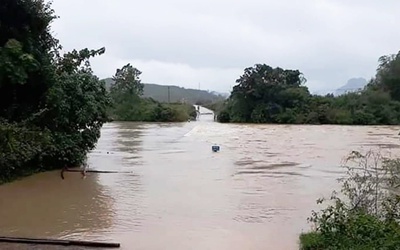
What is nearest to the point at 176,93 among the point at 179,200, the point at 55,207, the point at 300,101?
the point at 300,101

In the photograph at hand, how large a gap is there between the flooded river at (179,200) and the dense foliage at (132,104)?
2899 centimetres

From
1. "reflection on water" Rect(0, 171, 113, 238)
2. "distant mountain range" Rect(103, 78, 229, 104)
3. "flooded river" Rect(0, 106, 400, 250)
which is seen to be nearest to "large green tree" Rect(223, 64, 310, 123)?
"flooded river" Rect(0, 106, 400, 250)

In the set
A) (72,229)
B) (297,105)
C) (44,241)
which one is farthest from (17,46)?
(297,105)

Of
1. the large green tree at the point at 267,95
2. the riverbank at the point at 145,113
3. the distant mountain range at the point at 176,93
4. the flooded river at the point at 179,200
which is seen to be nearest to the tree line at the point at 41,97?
the flooded river at the point at 179,200

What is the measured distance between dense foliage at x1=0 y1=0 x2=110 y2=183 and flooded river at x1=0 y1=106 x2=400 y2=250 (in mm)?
804

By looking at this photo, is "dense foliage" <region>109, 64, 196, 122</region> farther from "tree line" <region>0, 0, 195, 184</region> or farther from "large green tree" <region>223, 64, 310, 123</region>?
Answer: "tree line" <region>0, 0, 195, 184</region>

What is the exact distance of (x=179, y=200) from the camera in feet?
34.3

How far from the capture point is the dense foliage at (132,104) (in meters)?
47.8

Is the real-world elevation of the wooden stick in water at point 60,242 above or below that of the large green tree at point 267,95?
below

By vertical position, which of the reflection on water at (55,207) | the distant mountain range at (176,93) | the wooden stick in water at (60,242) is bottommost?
the reflection on water at (55,207)

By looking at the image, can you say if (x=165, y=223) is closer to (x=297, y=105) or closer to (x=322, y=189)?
(x=322, y=189)

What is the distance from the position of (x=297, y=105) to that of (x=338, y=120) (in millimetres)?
3671

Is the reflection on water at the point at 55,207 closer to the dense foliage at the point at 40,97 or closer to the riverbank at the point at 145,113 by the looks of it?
the dense foliage at the point at 40,97

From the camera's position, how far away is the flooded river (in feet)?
25.8
